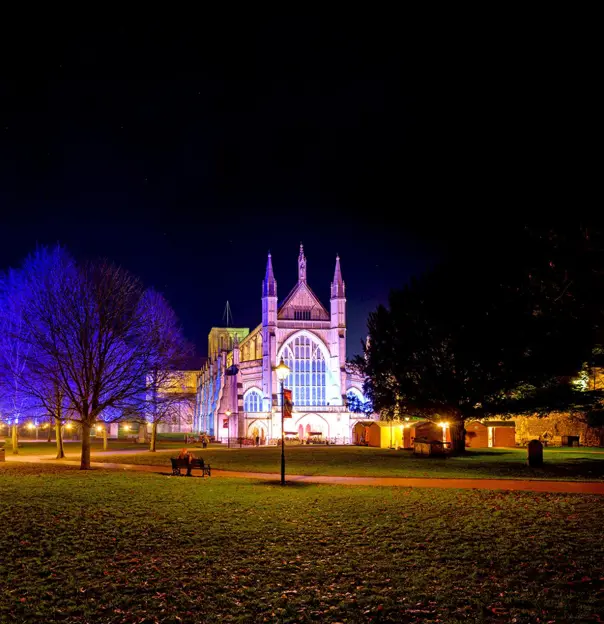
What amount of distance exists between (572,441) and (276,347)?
3672 cm

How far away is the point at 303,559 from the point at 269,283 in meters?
67.8

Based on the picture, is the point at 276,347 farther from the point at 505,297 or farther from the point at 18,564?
the point at 18,564

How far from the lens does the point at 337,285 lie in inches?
3036

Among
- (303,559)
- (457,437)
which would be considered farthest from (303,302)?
(303,559)

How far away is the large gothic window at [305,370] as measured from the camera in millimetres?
73938

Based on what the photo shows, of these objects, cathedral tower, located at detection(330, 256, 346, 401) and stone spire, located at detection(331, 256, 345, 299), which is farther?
stone spire, located at detection(331, 256, 345, 299)

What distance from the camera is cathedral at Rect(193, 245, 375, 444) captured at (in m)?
70.2

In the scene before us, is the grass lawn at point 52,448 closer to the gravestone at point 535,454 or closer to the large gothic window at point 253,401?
the large gothic window at point 253,401

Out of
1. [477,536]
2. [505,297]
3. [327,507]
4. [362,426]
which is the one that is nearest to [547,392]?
[505,297]

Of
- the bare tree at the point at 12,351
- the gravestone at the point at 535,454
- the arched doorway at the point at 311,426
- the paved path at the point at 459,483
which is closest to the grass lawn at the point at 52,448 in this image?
the bare tree at the point at 12,351

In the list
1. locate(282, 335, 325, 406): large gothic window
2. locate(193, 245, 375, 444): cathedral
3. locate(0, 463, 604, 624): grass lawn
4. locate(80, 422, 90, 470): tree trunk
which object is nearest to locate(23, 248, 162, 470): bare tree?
locate(80, 422, 90, 470): tree trunk

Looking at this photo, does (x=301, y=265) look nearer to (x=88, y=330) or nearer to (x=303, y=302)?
(x=303, y=302)

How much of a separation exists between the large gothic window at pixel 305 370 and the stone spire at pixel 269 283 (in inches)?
253

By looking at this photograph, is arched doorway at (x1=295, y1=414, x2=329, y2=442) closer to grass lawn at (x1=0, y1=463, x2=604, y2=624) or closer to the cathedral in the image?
the cathedral
